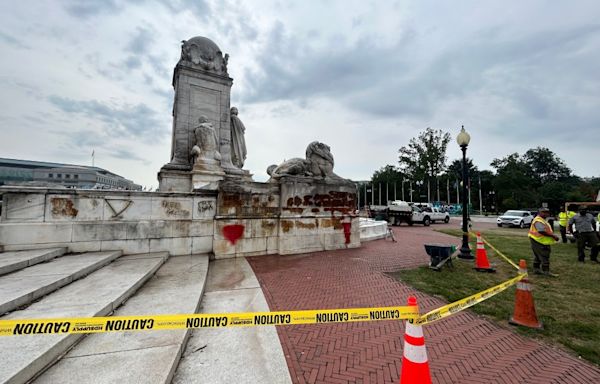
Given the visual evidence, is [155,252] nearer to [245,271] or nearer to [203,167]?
[245,271]

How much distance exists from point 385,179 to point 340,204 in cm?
7073

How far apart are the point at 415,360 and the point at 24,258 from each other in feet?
21.3

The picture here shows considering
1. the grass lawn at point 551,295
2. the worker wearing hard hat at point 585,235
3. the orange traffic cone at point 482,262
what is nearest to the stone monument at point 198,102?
the grass lawn at point 551,295

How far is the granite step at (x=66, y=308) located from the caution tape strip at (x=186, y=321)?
1.64 ft

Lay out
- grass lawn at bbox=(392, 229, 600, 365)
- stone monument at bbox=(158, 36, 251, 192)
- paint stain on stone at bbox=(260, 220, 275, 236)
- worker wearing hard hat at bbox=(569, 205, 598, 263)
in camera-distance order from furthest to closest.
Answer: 1. stone monument at bbox=(158, 36, 251, 192)
2. worker wearing hard hat at bbox=(569, 205, 598, 263)
3. paint stain on stone at bbox=(260, 220, 275, 236)
4. grass lawn at bbox=(392, 229, 600, 365)

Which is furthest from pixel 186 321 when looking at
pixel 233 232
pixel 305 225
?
pixel 305 225

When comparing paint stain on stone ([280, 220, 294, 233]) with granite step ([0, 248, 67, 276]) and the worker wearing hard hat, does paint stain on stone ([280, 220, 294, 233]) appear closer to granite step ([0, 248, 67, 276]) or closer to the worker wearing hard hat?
granite step ([0, 248, 67, 276])

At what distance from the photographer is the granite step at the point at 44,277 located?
3.19 metres

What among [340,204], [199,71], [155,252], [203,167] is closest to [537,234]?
[340,204]

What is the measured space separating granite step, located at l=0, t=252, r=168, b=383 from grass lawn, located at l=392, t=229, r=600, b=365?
17.8ft

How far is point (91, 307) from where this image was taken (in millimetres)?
3264

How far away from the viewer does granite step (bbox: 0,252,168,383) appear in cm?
220

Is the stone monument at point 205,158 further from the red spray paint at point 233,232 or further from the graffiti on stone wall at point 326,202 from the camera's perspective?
the graffiti on stone wall at point 326,202

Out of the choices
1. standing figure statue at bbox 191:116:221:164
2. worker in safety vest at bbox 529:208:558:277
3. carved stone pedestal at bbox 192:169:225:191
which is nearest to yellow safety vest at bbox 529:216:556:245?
worker in safety vest at bbox 529:208:558:277
